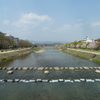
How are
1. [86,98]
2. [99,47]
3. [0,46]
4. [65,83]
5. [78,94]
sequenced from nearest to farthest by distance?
1. [86,98]
2. [78,94]
3. [65,83]
4. [99,47]
5. [0,46]

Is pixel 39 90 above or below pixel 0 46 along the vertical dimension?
below

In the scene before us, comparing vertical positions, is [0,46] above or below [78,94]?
above

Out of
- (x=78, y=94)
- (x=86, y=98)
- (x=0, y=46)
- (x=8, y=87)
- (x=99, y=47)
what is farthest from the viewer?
(x=0, y=46)

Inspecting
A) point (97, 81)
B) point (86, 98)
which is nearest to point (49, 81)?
point (86, 98)

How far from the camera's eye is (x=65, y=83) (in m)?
10.1

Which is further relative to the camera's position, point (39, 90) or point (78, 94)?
point (39, 90)

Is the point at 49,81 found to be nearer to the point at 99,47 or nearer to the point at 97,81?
the point at 97,81

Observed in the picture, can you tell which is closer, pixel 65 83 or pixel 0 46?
pixel 65 83

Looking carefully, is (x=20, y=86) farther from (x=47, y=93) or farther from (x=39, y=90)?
(x=47, y=93)

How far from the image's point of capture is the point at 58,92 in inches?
325

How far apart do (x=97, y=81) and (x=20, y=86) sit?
9.61m

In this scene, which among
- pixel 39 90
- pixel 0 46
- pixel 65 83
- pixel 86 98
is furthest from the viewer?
pixel 0 46

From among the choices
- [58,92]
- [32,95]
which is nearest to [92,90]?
[58,92]

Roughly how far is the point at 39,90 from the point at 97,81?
7.54m
